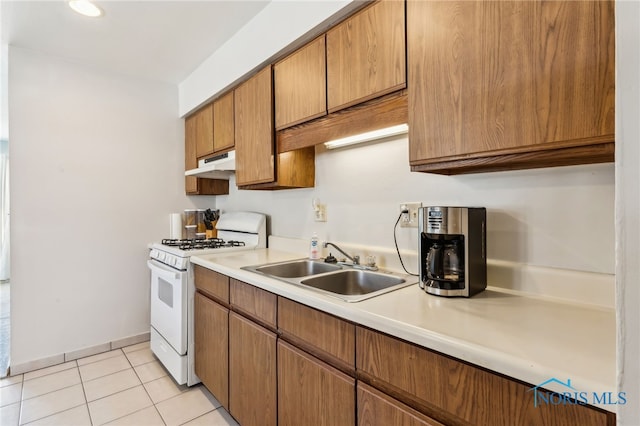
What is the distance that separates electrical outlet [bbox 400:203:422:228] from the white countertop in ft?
1.22

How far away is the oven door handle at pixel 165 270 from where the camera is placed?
6.89 ft

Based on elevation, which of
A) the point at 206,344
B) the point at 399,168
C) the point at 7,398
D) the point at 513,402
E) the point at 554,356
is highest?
the point at 399,168

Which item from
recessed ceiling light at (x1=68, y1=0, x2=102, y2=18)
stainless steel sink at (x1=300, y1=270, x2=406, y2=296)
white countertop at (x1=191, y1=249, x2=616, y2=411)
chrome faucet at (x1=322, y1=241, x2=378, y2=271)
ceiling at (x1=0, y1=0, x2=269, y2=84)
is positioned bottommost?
stainless steel sink at (x1=300, y1=270, x2=406, y2=296)

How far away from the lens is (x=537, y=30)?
88cm

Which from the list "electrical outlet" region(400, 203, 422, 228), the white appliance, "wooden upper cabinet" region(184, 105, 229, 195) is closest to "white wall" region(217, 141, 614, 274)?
"electrical outlet" region(400, 203, 422, 228)

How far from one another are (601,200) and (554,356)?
0.65m

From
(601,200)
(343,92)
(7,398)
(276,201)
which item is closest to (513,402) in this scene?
(601,200)

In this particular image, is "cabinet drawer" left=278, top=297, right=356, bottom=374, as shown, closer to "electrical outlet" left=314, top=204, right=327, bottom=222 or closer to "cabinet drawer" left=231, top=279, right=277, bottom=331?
"cabinet drawer" left=231, top=279, right=277, bottom=331

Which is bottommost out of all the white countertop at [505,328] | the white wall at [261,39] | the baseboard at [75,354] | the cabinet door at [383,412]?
the baseboard at [75,354]

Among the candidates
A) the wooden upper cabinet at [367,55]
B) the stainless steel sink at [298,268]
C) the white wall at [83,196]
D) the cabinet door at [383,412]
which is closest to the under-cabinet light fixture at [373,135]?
the wooden upper cabinet at [367,55]

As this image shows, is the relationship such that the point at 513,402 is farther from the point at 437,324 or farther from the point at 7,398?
the point at 7,398

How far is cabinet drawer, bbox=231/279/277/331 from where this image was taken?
4.57 ft

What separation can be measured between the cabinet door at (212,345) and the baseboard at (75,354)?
113cm

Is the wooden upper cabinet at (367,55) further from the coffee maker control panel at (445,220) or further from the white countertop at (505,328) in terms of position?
the white countertop at (505,328)
